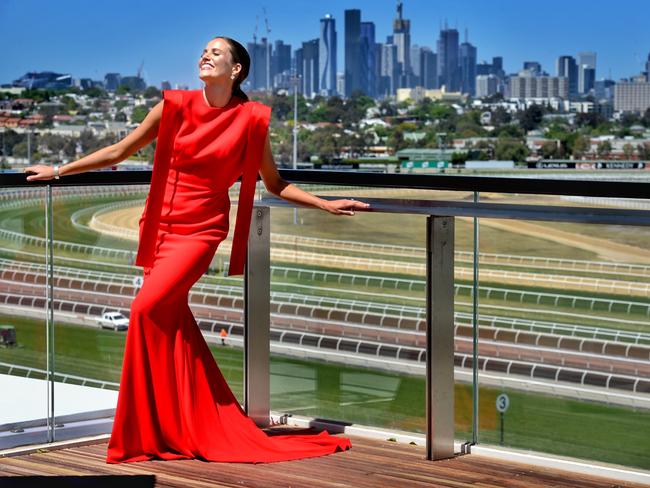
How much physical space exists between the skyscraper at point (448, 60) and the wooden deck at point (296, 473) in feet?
182

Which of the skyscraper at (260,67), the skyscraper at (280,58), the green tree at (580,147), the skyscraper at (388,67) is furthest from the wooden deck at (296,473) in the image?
the skyscraper at (388,67)

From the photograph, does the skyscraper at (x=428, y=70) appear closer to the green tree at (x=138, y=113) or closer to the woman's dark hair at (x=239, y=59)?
the green tree at (x=138, y=113)

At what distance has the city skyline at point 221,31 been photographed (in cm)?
5559

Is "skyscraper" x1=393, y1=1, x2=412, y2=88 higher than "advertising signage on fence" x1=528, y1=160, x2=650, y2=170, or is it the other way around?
"skyscraper" x1=393, y1=1, x2=412, y2=88

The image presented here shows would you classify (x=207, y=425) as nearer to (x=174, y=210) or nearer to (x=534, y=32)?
(x=174, y=210)

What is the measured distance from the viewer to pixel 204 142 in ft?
9.39

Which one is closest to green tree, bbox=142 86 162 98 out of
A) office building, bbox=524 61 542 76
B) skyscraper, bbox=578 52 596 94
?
A: office building, bbox=524 61 542 76

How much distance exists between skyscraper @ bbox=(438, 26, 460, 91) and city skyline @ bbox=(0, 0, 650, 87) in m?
1.04

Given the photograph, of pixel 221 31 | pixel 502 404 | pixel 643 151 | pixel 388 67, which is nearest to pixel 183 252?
pixel 502 404

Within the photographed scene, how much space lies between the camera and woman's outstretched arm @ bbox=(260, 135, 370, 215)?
288 cm

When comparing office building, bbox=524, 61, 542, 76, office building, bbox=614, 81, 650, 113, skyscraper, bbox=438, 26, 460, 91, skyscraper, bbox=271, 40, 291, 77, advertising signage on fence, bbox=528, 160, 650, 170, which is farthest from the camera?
office building, bbox=524, 61, 542, 76

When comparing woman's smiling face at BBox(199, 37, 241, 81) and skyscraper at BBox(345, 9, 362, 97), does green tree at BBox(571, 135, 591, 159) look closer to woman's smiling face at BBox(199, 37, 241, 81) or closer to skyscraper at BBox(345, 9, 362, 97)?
skyscraper at BBox(345, 9, 362, 97)

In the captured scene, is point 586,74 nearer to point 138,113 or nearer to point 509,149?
point 509,149

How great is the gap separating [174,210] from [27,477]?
2.38 feet
